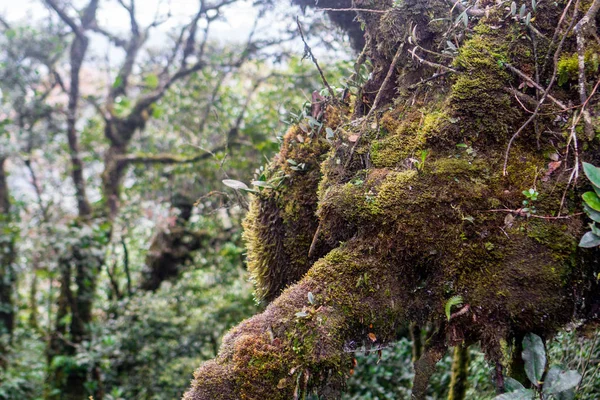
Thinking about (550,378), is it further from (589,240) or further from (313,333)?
(313,333)

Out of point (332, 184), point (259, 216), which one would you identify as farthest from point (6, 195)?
point (332, 184)

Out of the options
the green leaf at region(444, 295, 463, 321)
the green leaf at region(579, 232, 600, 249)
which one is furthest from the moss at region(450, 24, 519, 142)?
the green leaf at region(444, 295, 463, 321)

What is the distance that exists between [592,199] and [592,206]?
1.0 inches

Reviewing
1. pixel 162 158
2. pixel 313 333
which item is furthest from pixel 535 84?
pixel 162 158

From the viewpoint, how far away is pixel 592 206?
4.58 feet

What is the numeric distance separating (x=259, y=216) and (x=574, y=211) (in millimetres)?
1406

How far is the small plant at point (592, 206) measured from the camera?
4.48ft

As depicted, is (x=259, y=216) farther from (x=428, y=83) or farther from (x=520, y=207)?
(x=520, y=207)

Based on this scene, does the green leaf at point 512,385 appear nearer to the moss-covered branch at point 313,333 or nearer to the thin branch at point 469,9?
the moss-covered branch at point 313,333

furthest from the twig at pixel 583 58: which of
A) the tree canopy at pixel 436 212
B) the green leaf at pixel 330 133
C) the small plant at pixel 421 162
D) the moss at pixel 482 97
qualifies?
the green leaf at pixel 330 133

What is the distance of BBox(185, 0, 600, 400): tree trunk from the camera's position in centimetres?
145

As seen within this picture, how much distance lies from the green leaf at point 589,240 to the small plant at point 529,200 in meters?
0.18

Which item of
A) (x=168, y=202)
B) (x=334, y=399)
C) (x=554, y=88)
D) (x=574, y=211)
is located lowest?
(x=334, y=399)

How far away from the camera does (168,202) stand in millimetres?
6590
